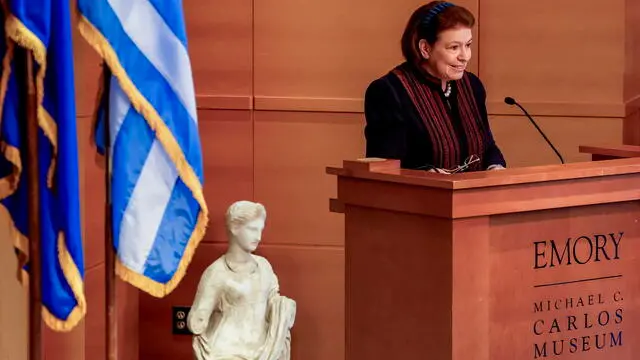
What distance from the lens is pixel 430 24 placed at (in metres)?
4.09

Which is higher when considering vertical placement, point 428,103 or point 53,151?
point 428,103

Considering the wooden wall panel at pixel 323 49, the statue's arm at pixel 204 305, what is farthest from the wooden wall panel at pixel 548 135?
the statue's arm at pixel 204 305

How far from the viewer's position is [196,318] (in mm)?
4812

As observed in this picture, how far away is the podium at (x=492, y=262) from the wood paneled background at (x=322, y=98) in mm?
1791

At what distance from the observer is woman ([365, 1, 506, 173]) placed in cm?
405

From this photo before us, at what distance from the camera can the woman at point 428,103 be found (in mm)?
4051

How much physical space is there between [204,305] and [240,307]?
0.16m

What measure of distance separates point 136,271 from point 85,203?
1.64 meters

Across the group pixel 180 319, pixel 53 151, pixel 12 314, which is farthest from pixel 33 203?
pixel 180 319

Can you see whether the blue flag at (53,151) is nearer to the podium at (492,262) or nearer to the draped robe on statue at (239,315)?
the podium at (492,262)

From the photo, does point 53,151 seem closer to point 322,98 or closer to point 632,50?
point 322,98

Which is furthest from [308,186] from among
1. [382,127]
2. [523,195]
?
[523,195]

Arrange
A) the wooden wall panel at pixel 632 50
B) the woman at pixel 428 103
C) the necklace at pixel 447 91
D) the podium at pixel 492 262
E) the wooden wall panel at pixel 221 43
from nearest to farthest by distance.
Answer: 1. the podium at pixel 492 262
2. the woman at pixel 428 103
3. the necklace at pixel 447 91
4. the wooden wall panel at pixel 632 50
5. the wooden wall panel at pixel 221 43

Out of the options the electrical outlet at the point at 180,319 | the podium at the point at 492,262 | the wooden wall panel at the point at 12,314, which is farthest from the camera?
the electrical outlet at the point at 180,319
